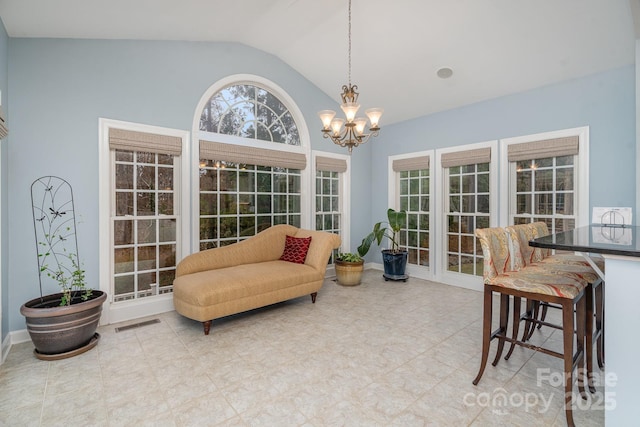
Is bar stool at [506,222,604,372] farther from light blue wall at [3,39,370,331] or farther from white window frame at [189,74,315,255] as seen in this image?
light blue wall at [3,39,370,331]

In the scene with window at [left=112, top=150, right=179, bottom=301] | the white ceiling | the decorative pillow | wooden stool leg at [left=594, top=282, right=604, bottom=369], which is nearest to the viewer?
wooden stool leg at [left=594, top=282, right=604, bottom=369]

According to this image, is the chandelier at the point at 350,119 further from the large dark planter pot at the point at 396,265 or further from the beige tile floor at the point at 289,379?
the large dark planter pot at the point at 396,265

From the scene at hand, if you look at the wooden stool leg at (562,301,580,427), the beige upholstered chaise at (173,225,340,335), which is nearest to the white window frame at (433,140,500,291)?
the beige upholstered chaise at (173,225,340,335)

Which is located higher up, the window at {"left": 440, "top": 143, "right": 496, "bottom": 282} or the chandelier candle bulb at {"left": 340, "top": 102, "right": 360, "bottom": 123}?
the chandelier candle bulb at {"left": 340, "top": 102, "right": 360, "bottom": 123}

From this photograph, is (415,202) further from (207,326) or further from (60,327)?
(60,327)

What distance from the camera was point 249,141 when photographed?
436 centimetres

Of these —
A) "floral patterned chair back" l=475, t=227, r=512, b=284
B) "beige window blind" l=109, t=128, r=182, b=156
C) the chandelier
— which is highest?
the chandelier

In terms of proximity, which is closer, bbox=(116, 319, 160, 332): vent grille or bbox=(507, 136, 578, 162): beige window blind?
bbox=(116, 319, 160, 332): vent grille

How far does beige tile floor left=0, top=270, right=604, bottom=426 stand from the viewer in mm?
1881

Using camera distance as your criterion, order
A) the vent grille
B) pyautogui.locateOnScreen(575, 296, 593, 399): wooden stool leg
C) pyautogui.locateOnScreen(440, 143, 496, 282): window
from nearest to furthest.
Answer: pyautogui.locateOnScreen(575, 296, 593, 399): wooden stool leg, the vent grille, pyautogui.locateOnScreen(440, 143, 496, 282): window

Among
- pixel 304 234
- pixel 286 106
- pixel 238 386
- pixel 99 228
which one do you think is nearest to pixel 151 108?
pixel 99 228

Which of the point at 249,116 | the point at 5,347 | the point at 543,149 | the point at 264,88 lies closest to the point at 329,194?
the point at 249,116

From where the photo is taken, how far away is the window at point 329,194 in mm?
5274

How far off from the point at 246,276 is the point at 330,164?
261 cm
